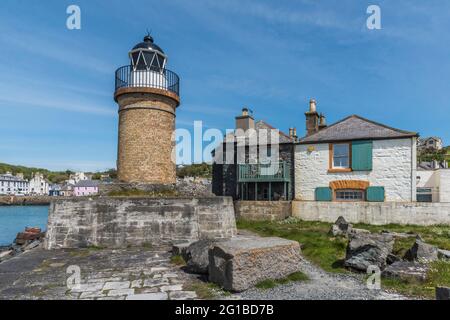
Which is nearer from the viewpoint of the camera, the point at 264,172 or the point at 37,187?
the point at 264,172

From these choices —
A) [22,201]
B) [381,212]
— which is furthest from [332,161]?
[22,201]

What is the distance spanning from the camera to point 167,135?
45.6ft

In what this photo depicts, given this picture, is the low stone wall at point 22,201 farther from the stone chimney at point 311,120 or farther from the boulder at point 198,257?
the boulder at point 198,257

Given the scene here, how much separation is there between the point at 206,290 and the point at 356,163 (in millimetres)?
15604

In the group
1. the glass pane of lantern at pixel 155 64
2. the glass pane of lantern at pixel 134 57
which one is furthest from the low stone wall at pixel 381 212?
the glass pane of lantern at pixel 134 57

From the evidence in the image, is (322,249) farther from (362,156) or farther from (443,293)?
(362,156)

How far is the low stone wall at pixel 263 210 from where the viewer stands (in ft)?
61.1

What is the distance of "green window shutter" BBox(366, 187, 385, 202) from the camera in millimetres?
17844

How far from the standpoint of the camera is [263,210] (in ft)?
62.1

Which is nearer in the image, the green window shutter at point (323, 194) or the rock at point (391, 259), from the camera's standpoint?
the rock at point (391, 259)

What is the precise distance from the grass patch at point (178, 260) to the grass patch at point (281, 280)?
2921 millimetres
